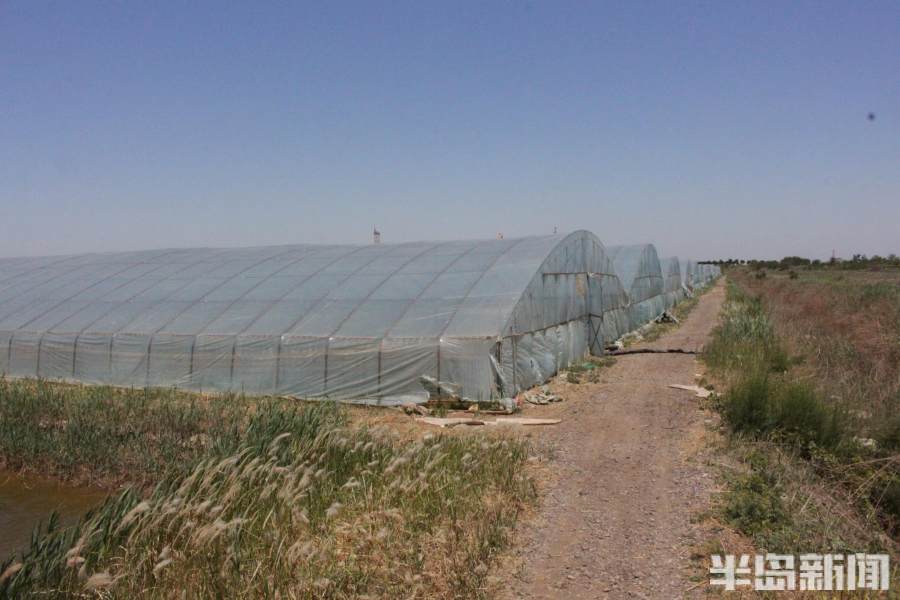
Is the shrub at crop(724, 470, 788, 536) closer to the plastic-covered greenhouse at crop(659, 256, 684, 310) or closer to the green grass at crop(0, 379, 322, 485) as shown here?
the green grass at crop(0, 379, 322, 485)

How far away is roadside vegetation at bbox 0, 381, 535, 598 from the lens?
5.38 m

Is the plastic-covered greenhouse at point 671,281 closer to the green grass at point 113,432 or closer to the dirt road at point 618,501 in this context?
the dirt road at point 618,501

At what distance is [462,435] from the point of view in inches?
442

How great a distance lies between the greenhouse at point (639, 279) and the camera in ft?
109

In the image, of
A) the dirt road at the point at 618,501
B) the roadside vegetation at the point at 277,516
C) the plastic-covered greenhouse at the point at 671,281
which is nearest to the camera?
the roadside vegetation at the point at 277,516

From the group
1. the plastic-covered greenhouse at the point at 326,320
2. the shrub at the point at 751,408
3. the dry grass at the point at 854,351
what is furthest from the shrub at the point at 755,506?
the plastic-covered greenhouse at the point at 326,320

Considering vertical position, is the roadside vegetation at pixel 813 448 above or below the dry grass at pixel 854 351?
below

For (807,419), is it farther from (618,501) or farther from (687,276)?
(687,276)

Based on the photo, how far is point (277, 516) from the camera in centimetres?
691

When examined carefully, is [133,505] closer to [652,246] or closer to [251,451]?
[251,451]

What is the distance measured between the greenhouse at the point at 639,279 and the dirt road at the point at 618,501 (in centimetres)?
1824

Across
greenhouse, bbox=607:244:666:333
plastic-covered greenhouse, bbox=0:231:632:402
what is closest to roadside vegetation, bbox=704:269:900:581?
plastic-covered greenhouse, bbox=0:231:632:402

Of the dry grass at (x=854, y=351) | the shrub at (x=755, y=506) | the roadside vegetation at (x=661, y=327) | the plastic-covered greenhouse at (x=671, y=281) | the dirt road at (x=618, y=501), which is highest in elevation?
the plastic-covered greenhouse at (x=671, y=281)

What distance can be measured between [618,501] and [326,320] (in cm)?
1046
